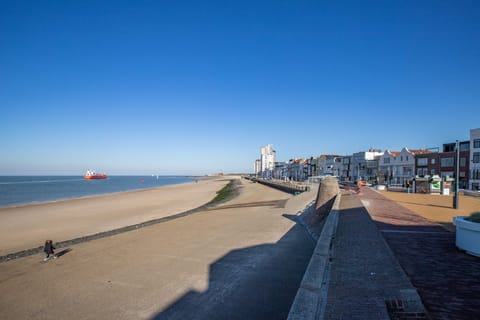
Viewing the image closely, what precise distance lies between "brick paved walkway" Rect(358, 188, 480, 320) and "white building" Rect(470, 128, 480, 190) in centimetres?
4289

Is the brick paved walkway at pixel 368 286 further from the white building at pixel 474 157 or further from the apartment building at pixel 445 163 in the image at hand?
the white building at pixel 474 157

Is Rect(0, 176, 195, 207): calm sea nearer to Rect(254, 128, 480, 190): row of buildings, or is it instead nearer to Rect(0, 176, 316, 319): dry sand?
Rect(0, 176, 316, 319): dry sand

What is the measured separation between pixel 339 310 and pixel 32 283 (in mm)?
8508

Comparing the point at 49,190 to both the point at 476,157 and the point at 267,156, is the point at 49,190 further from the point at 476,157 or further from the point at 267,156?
the point at 267,156

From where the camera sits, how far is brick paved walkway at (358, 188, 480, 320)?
3582mm

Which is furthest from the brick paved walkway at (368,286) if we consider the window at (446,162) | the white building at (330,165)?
the white building at (330,165)

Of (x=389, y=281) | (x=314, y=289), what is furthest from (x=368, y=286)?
(x=314, y=289)

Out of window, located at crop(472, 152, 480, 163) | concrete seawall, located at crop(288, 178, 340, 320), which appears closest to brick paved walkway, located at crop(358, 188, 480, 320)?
concrete seawall, located at crop(288, 178, 340, 320)

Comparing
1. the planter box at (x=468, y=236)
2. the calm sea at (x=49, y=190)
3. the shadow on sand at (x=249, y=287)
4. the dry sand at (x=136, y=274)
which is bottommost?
the calm sea at (x=49, y=190)

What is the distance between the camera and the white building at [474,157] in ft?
132

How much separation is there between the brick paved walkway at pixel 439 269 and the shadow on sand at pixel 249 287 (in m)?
2.54

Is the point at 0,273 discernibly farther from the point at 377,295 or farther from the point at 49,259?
the point at 377,295

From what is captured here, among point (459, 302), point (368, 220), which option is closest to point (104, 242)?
point (368, 220)

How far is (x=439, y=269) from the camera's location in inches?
194
